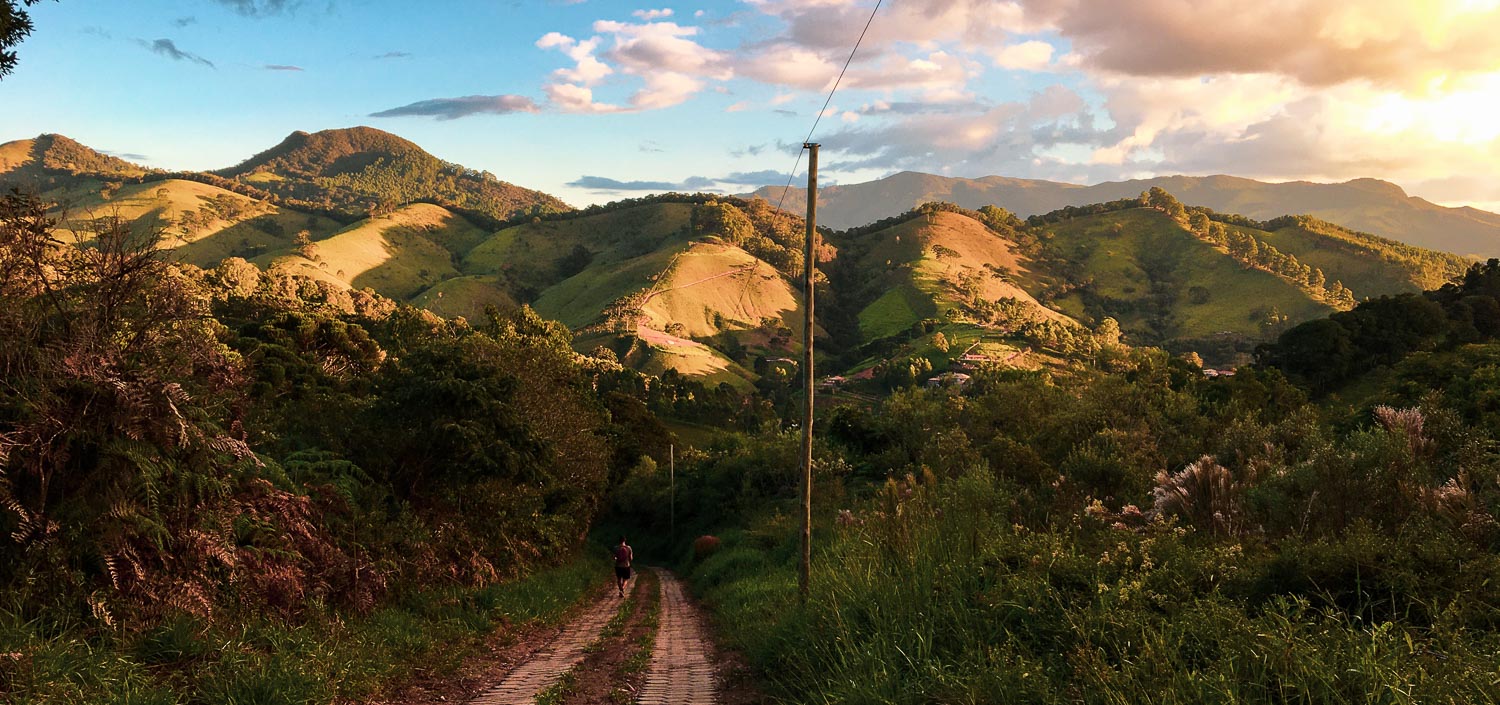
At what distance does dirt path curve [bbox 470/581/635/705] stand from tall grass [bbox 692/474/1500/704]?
10.9ft

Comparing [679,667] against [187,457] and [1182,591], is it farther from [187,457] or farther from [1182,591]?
[1182,591]

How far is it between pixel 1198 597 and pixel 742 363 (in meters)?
161

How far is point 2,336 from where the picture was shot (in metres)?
8.28

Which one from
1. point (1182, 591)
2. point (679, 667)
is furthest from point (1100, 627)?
point (679, 667)

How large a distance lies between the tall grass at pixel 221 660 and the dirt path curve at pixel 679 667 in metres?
3.44

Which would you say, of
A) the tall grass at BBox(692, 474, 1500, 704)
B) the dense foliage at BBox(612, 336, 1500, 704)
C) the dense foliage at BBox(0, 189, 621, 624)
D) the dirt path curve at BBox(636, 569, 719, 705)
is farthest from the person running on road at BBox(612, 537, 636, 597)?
the tall grass at BBox(692, 474, 1500, 704)

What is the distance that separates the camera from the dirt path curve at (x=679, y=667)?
10309 mm

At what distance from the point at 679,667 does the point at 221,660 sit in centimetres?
675

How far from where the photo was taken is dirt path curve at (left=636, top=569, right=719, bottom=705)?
10.3 metres

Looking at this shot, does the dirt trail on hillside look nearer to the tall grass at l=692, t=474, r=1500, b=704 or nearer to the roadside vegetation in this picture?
the roadside vegetation

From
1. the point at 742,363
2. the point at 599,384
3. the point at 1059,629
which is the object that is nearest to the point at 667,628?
the point at 1059,629

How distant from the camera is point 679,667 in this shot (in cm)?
1266

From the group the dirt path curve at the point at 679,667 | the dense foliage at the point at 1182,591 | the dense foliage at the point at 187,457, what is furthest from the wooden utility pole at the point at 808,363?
the dense foliage at the point at 187,457

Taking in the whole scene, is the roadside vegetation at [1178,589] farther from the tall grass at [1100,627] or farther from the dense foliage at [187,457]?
the dense foliage at [187,457]
